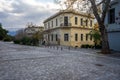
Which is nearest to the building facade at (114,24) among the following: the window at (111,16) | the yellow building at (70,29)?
the window at (111,16)

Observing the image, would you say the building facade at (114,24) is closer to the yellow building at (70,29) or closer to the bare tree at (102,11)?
the bare tree at (102,11)

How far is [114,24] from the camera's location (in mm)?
25219

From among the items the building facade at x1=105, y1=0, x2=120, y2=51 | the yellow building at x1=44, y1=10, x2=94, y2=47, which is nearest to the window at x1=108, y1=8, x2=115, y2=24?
the building facade at x1=105, y1=0, x2=120, y2=51

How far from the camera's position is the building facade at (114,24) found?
2457 cm

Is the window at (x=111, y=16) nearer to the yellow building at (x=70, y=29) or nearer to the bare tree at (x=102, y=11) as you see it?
the bare tree at (x=102, y=11)

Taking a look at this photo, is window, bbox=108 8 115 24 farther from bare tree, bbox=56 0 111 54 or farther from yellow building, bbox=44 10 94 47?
yellow building, bbox=44 10 94 47

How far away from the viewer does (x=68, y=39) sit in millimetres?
45719

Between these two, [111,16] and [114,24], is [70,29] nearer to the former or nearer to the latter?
[111,16]

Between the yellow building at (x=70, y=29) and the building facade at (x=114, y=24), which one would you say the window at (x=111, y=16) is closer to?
the building facade at (x=114, y=24)

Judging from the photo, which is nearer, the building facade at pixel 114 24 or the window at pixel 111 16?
the building facade at pixel 114 24

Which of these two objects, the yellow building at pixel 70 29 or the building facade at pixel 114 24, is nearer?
the building facade at pixel 114 24

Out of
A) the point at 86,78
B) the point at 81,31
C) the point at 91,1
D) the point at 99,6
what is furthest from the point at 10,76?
the point at 81,31

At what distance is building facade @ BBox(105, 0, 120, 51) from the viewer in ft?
80.6

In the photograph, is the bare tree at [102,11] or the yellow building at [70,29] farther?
the yellow building at [70,29]
